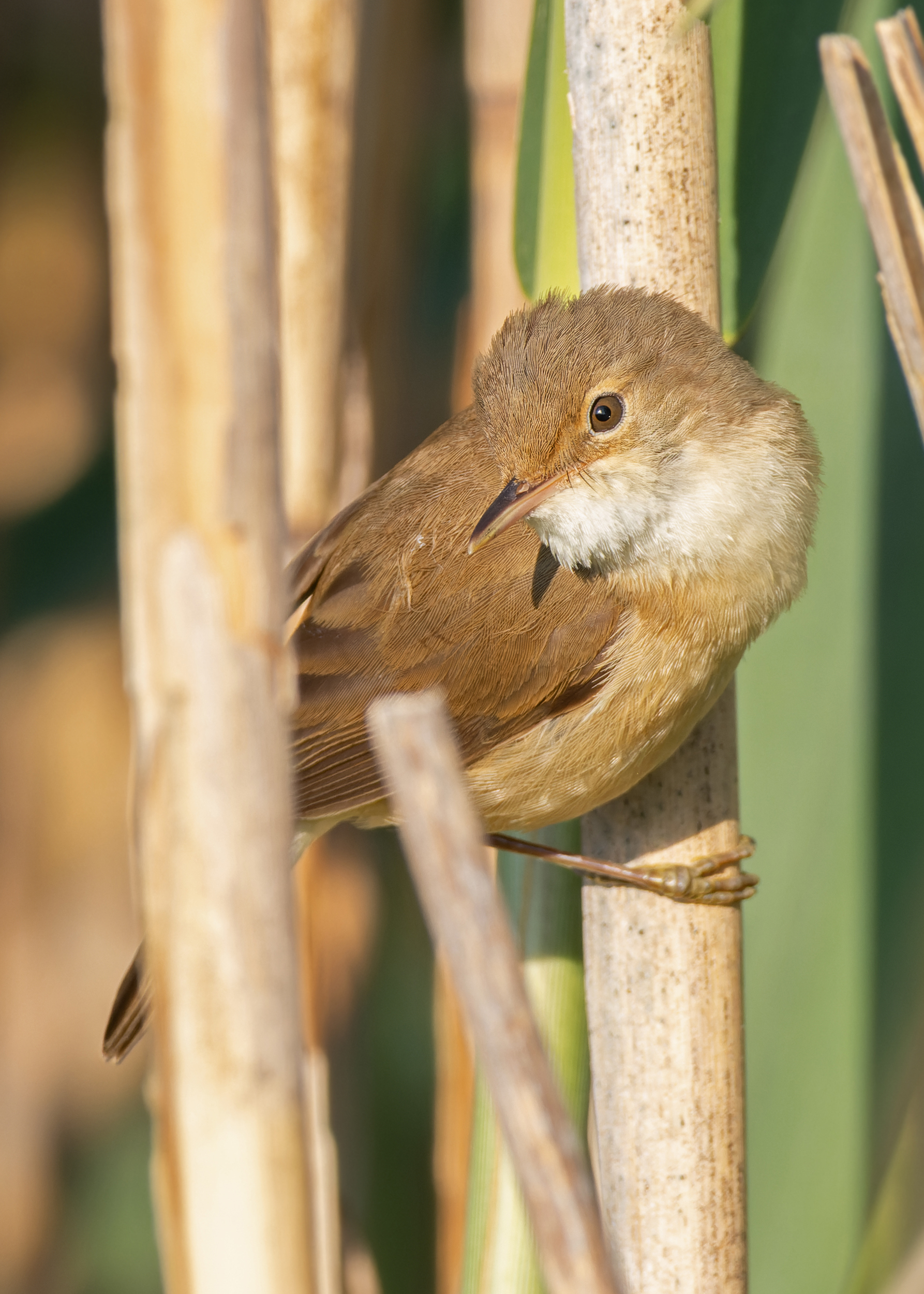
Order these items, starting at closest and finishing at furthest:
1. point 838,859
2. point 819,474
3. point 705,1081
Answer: point 705,1081, point 838,859, point 819,474

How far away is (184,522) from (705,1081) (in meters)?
0.80

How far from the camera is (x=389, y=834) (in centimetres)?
252

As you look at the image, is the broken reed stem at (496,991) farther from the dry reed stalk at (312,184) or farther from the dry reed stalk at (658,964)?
the dry reed stalk at (312,184)

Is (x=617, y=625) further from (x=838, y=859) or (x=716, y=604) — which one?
(x=838, y=859)

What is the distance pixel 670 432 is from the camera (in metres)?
1.56

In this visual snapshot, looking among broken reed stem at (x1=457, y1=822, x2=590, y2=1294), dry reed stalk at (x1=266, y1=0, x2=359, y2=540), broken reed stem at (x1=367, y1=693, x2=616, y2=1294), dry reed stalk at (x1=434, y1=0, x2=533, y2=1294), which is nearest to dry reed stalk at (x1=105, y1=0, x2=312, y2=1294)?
broken reed stem at (x1=367, y1=693, x2=616, y2=1294)

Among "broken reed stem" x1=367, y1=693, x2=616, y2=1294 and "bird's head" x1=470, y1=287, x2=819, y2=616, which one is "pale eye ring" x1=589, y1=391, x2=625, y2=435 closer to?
"bird's head" x1=470, y1=287, x2=819, y2=616

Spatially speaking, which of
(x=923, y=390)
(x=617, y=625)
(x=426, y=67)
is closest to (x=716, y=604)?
(x=617, y=625)

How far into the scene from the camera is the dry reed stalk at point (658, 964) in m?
1.33

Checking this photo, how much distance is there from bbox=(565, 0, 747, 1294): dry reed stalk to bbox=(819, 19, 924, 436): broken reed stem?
9.4 inches

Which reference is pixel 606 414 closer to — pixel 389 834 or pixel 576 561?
pixel 576 561

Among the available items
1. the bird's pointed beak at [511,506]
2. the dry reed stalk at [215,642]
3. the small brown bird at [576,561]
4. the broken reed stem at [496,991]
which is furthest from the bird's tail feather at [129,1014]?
the broken reed stem at [496,991]

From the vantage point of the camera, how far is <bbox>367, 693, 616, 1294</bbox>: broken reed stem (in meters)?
0.78

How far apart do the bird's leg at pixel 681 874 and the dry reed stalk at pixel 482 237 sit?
364mm
